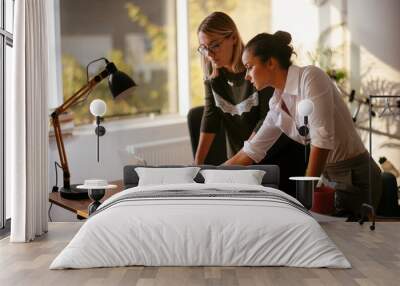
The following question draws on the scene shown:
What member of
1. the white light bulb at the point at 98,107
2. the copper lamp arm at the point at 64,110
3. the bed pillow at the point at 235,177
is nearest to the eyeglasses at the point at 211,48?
the copper lamp arm at the point at 64,110

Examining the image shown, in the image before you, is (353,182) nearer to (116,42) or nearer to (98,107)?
(98,107)

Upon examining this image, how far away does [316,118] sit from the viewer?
6.92m

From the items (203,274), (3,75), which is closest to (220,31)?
(3,75)

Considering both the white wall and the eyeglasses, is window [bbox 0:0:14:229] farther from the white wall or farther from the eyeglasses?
the eyeglasses

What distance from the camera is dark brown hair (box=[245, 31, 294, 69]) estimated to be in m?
7.01

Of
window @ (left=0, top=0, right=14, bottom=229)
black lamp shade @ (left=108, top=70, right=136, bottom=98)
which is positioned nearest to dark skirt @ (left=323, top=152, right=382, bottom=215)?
black lamp shade @ (left=108, top=70, right=136, bottom=98)

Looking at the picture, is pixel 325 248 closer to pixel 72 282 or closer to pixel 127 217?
pixel 127 217

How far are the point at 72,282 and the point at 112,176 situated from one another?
2.89 m

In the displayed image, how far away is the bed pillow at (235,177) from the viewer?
654 cm

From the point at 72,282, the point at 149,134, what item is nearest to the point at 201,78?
the point at 149,134

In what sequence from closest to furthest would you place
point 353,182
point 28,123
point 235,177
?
1. point 28,123
2. point 235,177
3. point 353,182

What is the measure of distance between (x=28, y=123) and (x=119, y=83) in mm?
1213

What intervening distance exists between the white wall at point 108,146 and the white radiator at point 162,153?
0.03 m

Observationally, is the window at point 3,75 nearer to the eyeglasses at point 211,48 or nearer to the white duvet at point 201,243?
the eyeglasses at point 211,48
